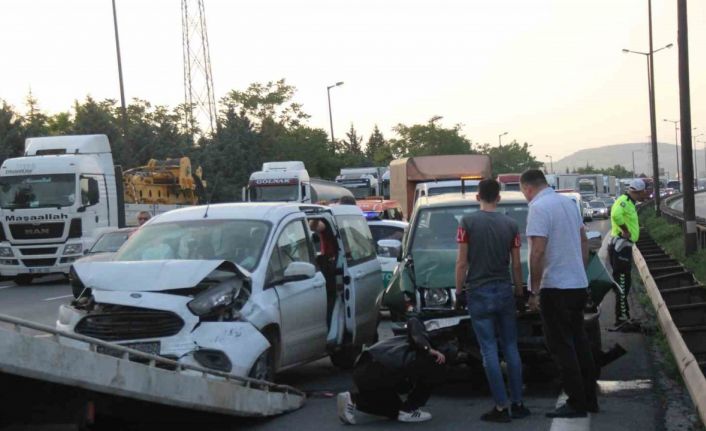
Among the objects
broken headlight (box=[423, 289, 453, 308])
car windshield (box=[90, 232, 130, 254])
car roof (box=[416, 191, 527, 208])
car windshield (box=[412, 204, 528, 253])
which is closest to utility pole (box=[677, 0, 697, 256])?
car roof (box=[416, 191, 527, 208])

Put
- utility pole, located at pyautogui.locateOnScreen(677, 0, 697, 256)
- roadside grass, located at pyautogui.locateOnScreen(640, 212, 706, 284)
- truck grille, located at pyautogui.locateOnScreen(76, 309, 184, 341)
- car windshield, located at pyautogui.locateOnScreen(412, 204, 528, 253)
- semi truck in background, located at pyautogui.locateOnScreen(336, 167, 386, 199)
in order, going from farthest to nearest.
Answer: semi truck in background, located at pyautogui.locateOnScreen(336, 167, 386, 199), utility pole, located at pyautogui.locateOnScreen(677, 0, 697, 256), roadside grass, located at pyautogui.locateOnScreen(640, 212, 706, 284), car windshield, located at pyautogui.locateOnScreen(412, 204, 528, 253), truck grille, located at pyautogui.locateOnScreen(76, 309, 184, 341)

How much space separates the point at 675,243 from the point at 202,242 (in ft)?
67.4

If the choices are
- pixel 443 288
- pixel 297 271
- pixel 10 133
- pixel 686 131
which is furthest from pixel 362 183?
pixel 297 271

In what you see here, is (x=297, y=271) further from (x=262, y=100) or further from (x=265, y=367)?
(x=262, y=100)

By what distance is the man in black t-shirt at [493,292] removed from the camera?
7.92 m

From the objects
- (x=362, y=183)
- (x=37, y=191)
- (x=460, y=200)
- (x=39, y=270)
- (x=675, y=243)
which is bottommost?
(x=675, y=243)

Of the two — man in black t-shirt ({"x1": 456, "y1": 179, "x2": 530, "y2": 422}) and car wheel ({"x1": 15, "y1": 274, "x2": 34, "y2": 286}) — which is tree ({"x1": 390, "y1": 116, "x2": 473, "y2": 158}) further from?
man in black t-shirt ({"x1": 456, "y1": 179, "x2": 530, "y2": 422})

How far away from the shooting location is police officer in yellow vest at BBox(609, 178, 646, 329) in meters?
13.2

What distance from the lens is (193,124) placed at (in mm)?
65562

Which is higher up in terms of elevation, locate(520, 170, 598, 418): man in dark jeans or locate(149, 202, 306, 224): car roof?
locate(149, 202, 306, 224): car roof

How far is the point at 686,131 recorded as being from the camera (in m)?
22.2

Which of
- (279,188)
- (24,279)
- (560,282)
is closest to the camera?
(560,282)

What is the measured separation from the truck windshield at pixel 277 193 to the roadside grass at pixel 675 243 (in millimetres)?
11767

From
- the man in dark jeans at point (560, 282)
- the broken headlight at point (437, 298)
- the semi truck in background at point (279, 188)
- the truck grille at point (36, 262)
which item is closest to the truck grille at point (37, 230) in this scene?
the truck grille at point (36, 262)
